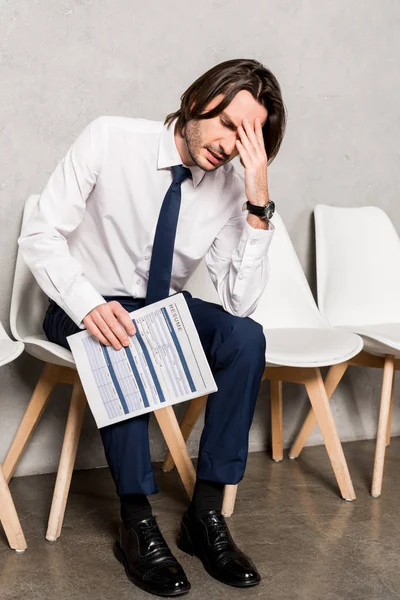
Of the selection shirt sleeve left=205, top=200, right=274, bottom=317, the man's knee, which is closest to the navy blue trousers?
the man's knee

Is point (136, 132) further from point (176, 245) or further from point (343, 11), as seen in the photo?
point (343, 11)

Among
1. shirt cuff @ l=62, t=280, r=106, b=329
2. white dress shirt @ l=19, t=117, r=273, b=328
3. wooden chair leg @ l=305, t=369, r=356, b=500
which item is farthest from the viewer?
wooden chair leg @ l=305, t=369, r=356, b=500

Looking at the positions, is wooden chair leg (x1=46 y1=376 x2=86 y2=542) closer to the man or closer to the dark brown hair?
the man

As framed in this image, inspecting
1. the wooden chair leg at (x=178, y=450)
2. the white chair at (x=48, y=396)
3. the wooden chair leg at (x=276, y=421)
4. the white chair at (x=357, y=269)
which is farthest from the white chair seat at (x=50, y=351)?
the white chair at (x=357, y=269)

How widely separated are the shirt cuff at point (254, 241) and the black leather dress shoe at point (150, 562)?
2.09ft

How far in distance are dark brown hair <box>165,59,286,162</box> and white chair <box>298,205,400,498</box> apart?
0.90 meters

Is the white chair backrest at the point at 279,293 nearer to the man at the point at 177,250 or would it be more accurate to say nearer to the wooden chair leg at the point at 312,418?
the wooden chair leg at the point at 312,418

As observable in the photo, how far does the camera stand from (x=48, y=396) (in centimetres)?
215

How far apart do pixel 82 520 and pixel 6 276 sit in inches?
29.4

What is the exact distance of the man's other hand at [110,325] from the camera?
5.66 ft

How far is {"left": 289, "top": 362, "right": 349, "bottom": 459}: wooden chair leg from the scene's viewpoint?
2.55 m

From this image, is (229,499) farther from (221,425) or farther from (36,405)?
(36,405)

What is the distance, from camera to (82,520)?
2.08 meters

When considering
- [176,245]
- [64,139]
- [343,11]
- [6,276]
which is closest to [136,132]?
[176,245]
